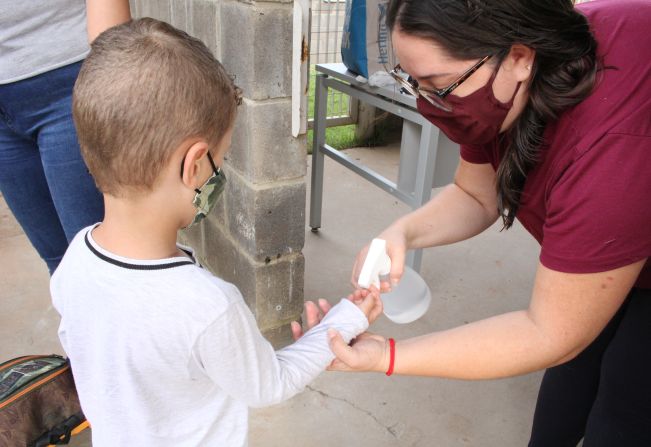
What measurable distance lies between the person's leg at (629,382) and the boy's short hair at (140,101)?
1.02m

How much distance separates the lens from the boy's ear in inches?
35.9

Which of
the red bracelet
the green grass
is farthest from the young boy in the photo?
the green grass

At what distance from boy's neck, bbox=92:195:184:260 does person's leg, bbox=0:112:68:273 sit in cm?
77

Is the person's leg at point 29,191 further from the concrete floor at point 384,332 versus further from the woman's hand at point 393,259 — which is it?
the woman's hand at point 393,259

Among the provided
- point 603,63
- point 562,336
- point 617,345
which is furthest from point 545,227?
point 617,345

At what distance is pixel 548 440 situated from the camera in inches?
65.1

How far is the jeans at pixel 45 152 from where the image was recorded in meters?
1.47

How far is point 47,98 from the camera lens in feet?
4.86

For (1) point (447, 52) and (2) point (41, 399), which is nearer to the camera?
(1) point (447, 52)

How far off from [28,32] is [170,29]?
73 centimetres

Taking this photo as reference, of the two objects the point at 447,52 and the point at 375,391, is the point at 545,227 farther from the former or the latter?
the point at 375,391

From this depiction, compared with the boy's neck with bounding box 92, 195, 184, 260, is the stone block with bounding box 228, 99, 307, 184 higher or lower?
lower

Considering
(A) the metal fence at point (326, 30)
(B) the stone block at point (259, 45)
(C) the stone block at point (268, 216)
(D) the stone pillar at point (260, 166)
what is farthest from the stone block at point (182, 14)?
(A) the metal fence at point (326, 30)

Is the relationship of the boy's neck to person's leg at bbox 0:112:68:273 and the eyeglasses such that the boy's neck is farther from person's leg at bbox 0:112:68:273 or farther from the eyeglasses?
→ person's leg at bbox 0:112:68:273
